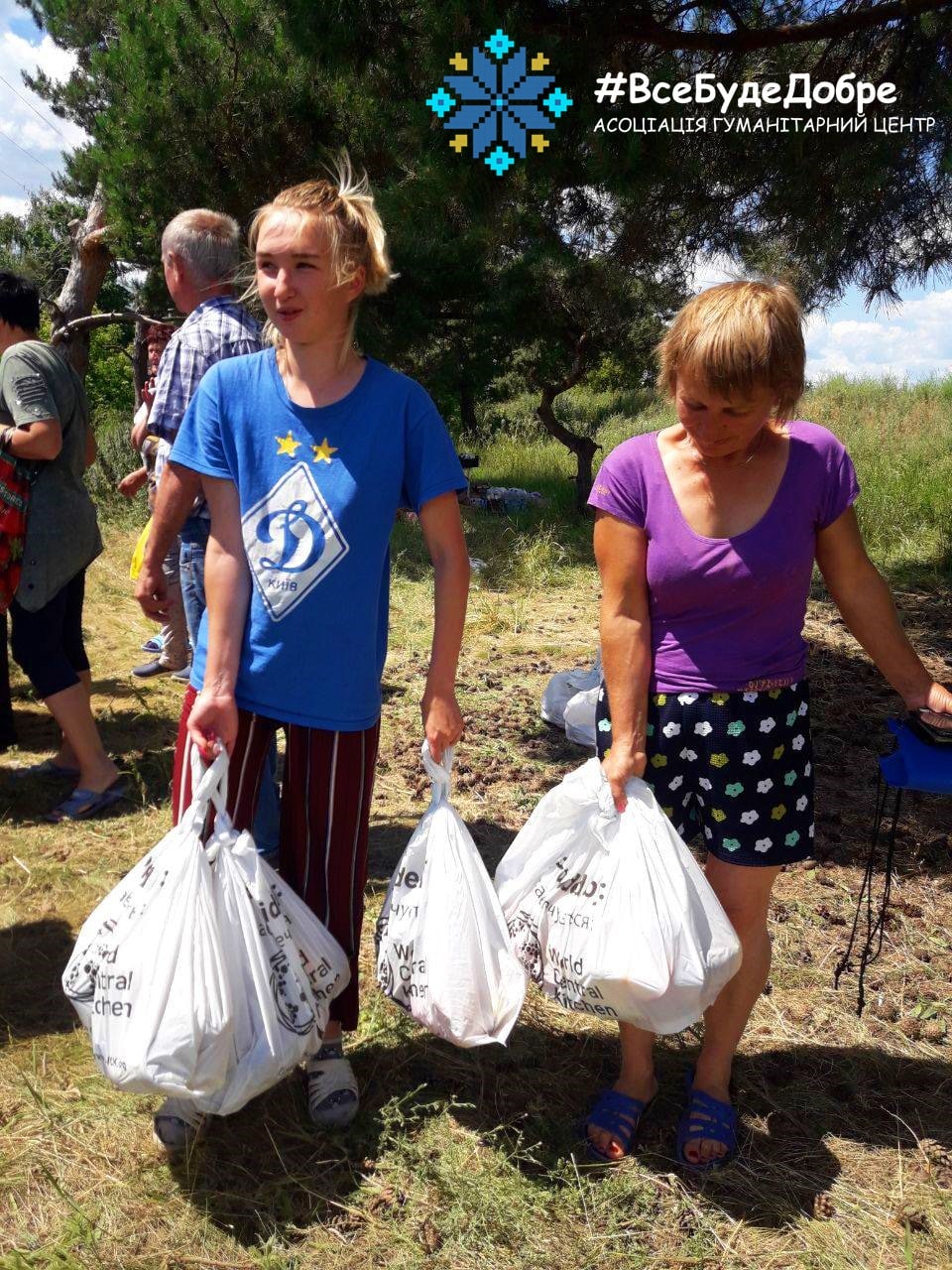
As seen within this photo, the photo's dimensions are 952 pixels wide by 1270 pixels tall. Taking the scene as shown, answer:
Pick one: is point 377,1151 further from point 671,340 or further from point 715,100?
point 715,100

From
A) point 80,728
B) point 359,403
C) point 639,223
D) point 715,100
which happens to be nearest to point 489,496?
point 639,223

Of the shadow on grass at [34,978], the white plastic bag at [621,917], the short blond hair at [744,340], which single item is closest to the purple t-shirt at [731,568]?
the short blond hair at [744,340]

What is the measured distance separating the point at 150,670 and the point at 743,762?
3.97 m

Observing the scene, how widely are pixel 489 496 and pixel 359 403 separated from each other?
8.33 metres

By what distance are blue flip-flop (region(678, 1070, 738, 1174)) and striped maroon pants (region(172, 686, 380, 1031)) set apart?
74 cm

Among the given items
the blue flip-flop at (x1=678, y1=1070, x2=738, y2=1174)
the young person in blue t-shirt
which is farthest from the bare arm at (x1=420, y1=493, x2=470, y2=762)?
the blue flip-flop at (x1=678, y1=1070, x2=738, y2=1174)

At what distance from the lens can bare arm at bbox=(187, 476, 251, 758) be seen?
1842 mm

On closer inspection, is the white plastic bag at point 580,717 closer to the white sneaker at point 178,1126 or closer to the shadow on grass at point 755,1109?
the shadow on grass at point 755,1109

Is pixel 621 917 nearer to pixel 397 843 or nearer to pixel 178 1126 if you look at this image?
pixel 178 1126

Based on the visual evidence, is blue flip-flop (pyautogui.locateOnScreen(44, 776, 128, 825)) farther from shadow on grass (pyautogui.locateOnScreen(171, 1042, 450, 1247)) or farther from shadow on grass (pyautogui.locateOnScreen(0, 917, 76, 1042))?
shadow on grass (pyautogui.locateOnScreen(171, 1042, 450, 1247))

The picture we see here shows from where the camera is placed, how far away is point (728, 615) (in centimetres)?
180

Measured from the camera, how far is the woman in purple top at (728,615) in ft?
5.70

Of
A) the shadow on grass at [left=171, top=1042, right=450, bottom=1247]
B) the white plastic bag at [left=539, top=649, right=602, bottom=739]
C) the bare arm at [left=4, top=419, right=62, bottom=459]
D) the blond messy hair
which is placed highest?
the blond messy hair

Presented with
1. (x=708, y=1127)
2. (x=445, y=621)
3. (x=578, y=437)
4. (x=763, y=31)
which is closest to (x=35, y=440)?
(x=445, y=621)
